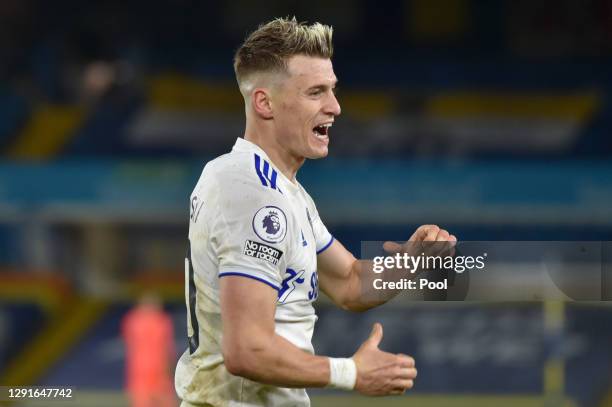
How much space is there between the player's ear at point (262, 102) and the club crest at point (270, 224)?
1.25 ft

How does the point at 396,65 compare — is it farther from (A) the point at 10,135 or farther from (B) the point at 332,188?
(A) the point at 10,135

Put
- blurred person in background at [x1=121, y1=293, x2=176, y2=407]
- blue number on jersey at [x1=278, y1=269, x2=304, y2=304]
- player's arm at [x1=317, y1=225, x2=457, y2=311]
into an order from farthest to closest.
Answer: blurred person in background at [x1=121, y1=293, x2=176, y2=407]
player's arm at [x1=317, y1=225, x2=457, y2=311]
blue number on jersey at [x1=278, y1=269, x2=304, y2=304]

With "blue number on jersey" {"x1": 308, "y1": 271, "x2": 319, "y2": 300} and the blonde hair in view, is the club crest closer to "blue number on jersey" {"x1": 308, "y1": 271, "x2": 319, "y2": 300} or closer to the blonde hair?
"blue number on jersey" {"x1": 308, "y1": 271, "x2": 319, "y2": 300}

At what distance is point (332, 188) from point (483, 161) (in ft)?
6.60

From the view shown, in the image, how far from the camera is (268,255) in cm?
323

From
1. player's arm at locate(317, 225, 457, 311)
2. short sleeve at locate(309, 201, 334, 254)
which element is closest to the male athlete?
short sleeve at locate(309, 201, 334, 254)

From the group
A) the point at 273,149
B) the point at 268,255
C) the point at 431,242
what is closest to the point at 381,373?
the point at 268,255

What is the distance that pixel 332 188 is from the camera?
45.2 feet

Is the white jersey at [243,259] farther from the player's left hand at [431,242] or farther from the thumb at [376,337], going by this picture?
the player's left hand at [431,242]

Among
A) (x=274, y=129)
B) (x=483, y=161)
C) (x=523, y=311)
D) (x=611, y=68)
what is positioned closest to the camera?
(x=274, y=129)

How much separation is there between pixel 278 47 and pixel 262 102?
18 centimetres

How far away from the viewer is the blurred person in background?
40.3 ft

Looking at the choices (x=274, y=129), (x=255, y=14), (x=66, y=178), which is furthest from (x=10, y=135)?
(x=274, y=129)

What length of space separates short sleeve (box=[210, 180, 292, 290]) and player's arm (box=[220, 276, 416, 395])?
41mm
